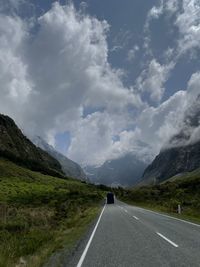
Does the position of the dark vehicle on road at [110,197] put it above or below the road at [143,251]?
above

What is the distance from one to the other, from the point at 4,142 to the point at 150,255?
17867 centimetres

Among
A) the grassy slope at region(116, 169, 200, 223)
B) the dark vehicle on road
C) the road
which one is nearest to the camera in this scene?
the road

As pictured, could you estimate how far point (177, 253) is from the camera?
10.9m

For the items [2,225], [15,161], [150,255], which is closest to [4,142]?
[15,161]

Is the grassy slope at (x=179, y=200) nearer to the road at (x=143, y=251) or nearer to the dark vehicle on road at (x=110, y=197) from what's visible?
the dark vehicle on road at (x=110, y=197)

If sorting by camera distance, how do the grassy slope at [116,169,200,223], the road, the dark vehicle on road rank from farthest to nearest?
the dark vehicle on road < the grassy slope at [116,169,200,223] < the road

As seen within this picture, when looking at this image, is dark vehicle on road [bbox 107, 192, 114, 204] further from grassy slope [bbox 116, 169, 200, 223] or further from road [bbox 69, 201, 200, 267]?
road [bbox 69, 201, 200, 267]

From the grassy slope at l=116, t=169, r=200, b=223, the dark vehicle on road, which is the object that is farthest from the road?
the dark vehicle on road

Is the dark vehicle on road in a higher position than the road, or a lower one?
higher

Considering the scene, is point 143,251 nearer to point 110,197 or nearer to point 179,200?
point 179,200

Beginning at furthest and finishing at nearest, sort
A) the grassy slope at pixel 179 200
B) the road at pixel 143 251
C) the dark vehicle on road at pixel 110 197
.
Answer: the dark vehicle on road at pixel 110 197, the grassy slope at pixel 179 200, the road at pixel 143 251

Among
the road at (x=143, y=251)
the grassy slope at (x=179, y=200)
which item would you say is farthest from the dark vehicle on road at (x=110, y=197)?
the road at (x=143, y=251)

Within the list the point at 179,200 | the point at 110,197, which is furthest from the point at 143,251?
the point at 110,197

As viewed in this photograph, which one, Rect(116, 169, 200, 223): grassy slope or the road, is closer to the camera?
the road
